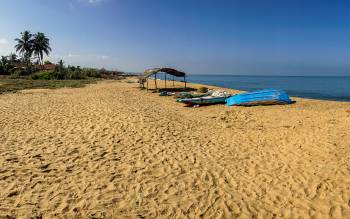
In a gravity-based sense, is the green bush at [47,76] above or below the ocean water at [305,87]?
above

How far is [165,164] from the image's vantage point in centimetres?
635

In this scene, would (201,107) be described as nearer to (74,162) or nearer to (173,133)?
(173,133)

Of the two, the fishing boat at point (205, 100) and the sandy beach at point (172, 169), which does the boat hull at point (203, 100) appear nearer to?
the fishing boat at point (205, 100)

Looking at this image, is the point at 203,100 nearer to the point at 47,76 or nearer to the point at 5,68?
the point at 47,76

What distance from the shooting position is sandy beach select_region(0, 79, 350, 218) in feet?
14.8

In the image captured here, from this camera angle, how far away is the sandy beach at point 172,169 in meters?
4.52

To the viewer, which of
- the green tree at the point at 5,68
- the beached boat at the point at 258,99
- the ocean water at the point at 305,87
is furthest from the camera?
the green tree at the point at 5,68

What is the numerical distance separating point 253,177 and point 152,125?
16.0 ft

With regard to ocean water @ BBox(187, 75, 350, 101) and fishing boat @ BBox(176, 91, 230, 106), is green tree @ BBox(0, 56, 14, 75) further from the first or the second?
fishing boat @ BBox(176, 91, 230, 106)

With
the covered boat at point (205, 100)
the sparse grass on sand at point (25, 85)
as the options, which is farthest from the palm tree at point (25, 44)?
the covered boat at point (205, 100)

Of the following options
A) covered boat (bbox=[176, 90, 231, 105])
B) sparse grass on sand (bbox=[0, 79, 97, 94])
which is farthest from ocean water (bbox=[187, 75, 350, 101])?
sparse grass on sand (bbox=[0, 79, 97, 94])

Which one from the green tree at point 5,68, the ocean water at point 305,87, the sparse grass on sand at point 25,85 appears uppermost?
the green tree at point 5,68

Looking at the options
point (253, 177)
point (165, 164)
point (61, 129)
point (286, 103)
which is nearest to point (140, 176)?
point (165, 164)

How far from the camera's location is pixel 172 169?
6.08m
